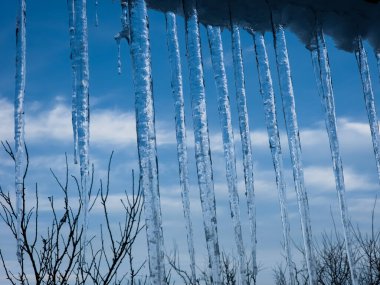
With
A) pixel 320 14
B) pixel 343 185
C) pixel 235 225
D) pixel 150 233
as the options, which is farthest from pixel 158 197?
pixel 343 185

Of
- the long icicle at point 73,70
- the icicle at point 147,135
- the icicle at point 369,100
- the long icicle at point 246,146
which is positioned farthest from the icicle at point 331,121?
the long icicle at point 73,70

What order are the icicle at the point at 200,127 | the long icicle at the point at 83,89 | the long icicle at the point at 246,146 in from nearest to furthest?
the icicle at the point at 200,127
the long icicle at the point at 83,89
the long icicle at the point at 246,146

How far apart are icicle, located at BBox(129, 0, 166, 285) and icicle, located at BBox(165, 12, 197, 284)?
0.56 metres

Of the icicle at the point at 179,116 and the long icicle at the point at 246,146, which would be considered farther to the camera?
the long icicle at the point at 246,146

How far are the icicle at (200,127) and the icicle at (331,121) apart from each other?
2.56 feet

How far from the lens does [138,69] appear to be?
6.86 ft

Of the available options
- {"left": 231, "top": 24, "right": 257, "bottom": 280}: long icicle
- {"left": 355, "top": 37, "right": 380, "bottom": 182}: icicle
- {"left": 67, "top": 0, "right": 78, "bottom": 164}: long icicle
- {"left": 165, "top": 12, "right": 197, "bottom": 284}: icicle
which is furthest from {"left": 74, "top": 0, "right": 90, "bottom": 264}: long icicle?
{"left": 355, "top": 37, "right": 380, "bottom": 182}: icicle

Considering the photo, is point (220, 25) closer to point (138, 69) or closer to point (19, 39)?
point (138, 69)

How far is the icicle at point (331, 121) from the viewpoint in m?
2.76

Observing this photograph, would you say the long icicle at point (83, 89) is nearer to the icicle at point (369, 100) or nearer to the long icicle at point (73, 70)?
the long icicle at point (73, 70)

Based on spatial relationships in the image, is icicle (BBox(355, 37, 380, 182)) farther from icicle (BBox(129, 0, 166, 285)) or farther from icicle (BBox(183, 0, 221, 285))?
icicle (BBox(129, 0, 166, 285))

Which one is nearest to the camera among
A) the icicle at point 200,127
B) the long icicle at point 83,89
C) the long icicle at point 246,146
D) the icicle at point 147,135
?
the icicle at point 147,135

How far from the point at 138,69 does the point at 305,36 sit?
3.62ft

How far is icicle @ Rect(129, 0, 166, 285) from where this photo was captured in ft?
5.75
